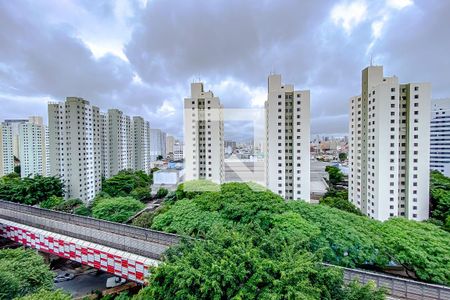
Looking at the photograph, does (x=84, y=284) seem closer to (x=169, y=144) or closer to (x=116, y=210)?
(x=116, y=210)

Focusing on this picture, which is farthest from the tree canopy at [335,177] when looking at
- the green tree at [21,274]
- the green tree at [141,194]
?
the green tree at [21,274]

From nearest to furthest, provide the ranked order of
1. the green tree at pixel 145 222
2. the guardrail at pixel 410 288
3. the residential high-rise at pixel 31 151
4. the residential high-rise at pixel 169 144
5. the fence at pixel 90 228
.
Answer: the guardrail at pixel 410 288 → the fence at pixel 90 228 → the green tree at pixel 145 222 → the residential high-rise at pixel 31 151 → the residential high-rise at pixel 169 144

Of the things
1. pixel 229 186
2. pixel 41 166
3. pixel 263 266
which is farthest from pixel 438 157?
pixel 41 166

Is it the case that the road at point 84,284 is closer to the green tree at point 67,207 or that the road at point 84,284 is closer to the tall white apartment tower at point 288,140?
the green tree at point 67,207

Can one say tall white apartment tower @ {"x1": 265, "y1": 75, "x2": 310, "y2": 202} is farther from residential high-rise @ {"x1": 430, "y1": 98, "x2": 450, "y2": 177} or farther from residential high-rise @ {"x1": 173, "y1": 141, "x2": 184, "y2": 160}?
residential high-rise @ {"x1": 173, "y1": 141, "x2": 184, "y2": 160}

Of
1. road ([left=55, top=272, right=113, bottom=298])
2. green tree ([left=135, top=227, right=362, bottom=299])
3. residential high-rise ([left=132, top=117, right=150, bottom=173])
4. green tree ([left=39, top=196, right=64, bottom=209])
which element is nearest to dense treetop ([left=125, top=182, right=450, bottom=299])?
green tree ([left=135, top=227, right=362, bottom=299])

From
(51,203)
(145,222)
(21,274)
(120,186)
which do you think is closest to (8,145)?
(51,203)
